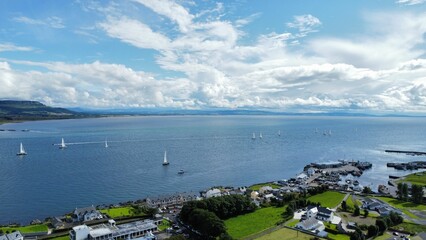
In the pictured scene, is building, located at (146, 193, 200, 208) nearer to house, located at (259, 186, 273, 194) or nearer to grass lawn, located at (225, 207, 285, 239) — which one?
grass lawn, located at (225, 207, 285, 239)

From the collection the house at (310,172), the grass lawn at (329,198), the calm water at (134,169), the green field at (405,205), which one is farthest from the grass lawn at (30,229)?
the house at (310,172)

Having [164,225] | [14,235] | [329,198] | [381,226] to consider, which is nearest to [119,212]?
[164,225]

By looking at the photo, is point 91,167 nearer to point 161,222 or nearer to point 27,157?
point 27,157

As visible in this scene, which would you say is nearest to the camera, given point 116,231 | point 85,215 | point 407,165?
point 116,231

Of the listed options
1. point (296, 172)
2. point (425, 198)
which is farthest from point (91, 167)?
point (425, 198)

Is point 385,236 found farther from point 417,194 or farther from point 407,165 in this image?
point 407,165

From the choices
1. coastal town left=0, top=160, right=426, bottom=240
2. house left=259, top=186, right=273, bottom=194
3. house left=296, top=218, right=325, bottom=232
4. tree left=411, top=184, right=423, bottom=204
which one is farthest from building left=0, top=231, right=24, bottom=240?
tree left=411, top=184, right=423, bottom=204
